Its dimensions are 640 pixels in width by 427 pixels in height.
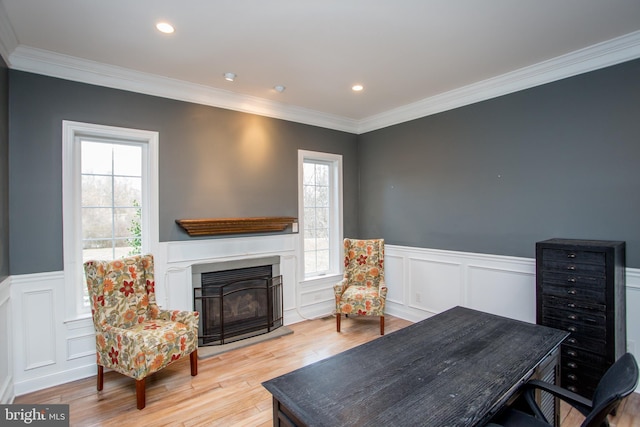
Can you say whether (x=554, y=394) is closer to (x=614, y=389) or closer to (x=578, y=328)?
(x=614, y=389)

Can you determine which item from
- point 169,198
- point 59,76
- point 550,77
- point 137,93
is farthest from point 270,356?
point 550,77

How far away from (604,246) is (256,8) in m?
2.95

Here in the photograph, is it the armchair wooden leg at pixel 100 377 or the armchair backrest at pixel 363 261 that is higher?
the armchair backrest at pixel 363 261

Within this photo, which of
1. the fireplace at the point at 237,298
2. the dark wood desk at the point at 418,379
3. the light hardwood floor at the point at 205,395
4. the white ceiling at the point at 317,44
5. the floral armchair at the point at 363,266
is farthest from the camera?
the floral armchair at the point at 363,266

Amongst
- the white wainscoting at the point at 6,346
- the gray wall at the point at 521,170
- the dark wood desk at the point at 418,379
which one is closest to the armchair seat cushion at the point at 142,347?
the white wainscoting at the point at 6,346

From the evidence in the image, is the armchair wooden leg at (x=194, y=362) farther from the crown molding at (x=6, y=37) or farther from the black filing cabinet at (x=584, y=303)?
the black filing cabinet at (x=584, y=303)

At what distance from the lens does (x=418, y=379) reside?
4.74ft

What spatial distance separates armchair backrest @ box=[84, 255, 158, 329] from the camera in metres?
2.58

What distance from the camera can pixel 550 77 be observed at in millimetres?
2975

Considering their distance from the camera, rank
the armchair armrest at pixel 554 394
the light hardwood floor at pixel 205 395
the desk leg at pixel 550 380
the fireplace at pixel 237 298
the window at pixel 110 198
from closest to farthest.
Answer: the armchair armrest at pixel 554 394 → the desk leg at pixel 550 380 → the light hardwood floor at pixel 205 395 → the window at pixel 110 198 → the fireplace at pixel 237 298

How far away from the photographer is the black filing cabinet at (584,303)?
2.29m

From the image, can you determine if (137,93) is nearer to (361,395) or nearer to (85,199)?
(85,199)

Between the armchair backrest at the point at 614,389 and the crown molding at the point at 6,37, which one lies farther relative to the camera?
the crown molding at the point at 6,37

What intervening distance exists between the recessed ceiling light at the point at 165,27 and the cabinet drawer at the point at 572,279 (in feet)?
11.2
